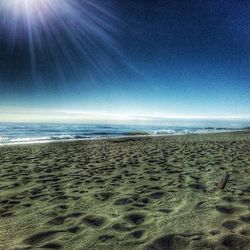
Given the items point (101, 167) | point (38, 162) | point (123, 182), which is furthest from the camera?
point (38, 162)

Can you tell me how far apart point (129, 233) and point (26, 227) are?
5.55ft

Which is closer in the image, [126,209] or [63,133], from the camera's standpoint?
[126,209]

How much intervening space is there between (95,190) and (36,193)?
1390mm

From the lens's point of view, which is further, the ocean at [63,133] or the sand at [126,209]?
the ocean at [63,133]

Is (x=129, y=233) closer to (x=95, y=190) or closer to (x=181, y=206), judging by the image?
(x=181, y=206)

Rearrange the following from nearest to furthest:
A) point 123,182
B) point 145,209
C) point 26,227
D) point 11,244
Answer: point 11,244 < point 26,227 < point 145,209 < point 123,182

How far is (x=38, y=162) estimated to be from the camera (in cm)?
1112

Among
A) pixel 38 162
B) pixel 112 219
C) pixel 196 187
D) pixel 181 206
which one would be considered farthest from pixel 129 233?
pixel 38 162

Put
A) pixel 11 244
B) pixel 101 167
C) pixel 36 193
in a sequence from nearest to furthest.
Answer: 1. pixel 11 244
2. pixel 36 193
3. pixel 101 167

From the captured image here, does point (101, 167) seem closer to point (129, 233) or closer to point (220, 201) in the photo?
point (220, 201)

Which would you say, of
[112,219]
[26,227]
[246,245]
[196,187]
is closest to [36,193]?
[26,227]

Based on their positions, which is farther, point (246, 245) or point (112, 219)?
point (112, 219)

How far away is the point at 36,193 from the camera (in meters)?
6.29

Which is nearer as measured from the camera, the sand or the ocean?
the sand
